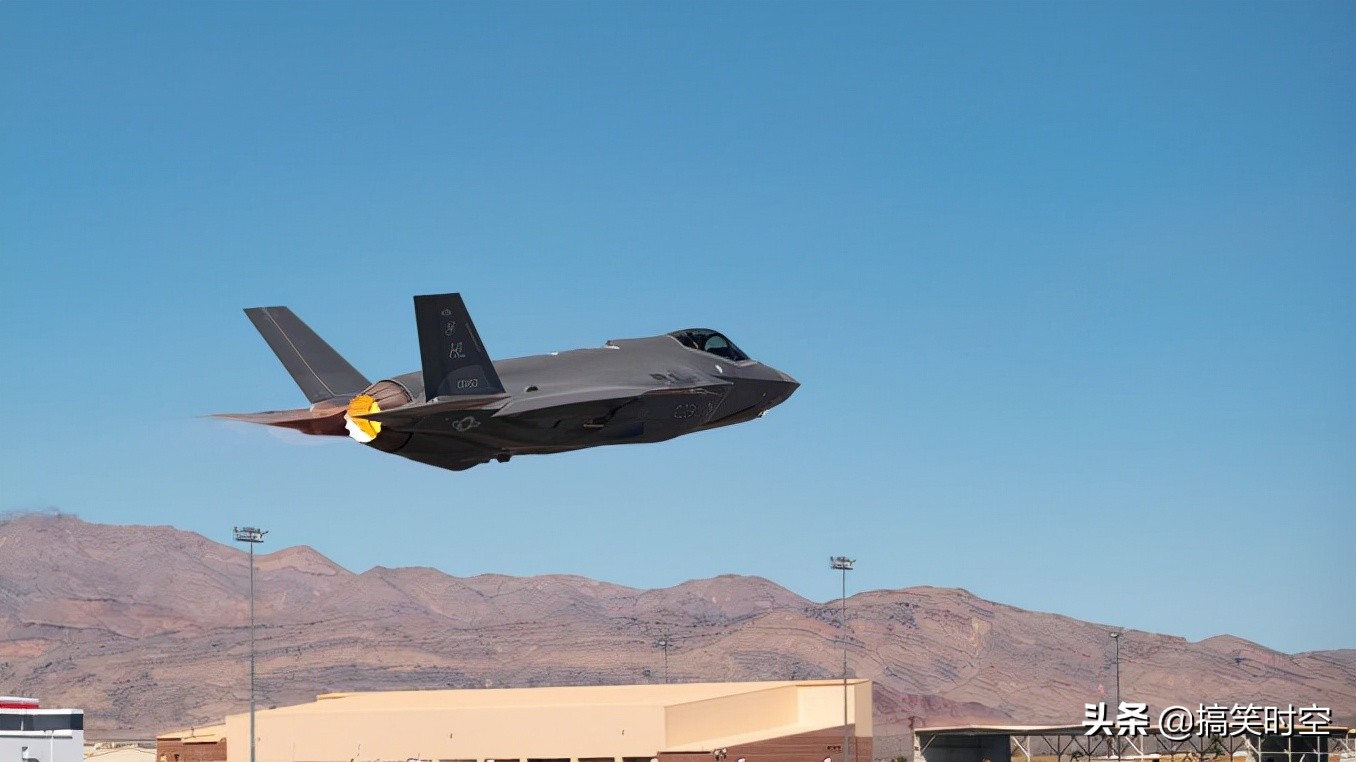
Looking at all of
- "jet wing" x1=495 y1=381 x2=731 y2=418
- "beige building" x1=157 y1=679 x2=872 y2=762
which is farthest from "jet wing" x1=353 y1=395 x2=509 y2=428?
"beige building" x1=157 y1=679 x2=872 y2=762

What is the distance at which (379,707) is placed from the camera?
A: 379 ft

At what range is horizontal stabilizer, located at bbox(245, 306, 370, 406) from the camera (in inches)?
1962

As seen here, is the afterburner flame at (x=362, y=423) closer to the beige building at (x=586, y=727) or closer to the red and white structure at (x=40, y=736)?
the red and white structure at (x=40, y=736)

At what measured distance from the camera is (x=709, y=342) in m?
55.3

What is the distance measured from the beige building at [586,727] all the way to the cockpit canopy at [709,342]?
52.8m

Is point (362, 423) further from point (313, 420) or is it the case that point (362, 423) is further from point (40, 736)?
point (40, 736)

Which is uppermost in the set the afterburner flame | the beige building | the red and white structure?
the afterburner flame

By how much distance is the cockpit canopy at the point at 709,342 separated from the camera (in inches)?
2159

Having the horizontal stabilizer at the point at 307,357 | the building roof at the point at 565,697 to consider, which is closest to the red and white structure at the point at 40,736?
the building roof at the point at 565,697

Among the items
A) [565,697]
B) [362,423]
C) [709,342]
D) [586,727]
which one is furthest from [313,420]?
A: [565,697]

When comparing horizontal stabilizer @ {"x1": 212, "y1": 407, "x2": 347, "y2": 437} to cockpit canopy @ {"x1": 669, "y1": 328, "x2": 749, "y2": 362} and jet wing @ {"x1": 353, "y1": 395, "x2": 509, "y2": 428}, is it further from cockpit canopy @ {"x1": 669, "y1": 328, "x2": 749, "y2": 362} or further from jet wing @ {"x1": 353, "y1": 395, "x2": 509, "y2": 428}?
cockpit canopy @ {"x1": 669, "y1": 328, "x2": 749, "y2": 362}

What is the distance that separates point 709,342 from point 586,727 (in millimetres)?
55759

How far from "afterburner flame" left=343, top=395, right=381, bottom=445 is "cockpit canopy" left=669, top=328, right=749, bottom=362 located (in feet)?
38.4

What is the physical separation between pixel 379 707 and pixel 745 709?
25.3m
